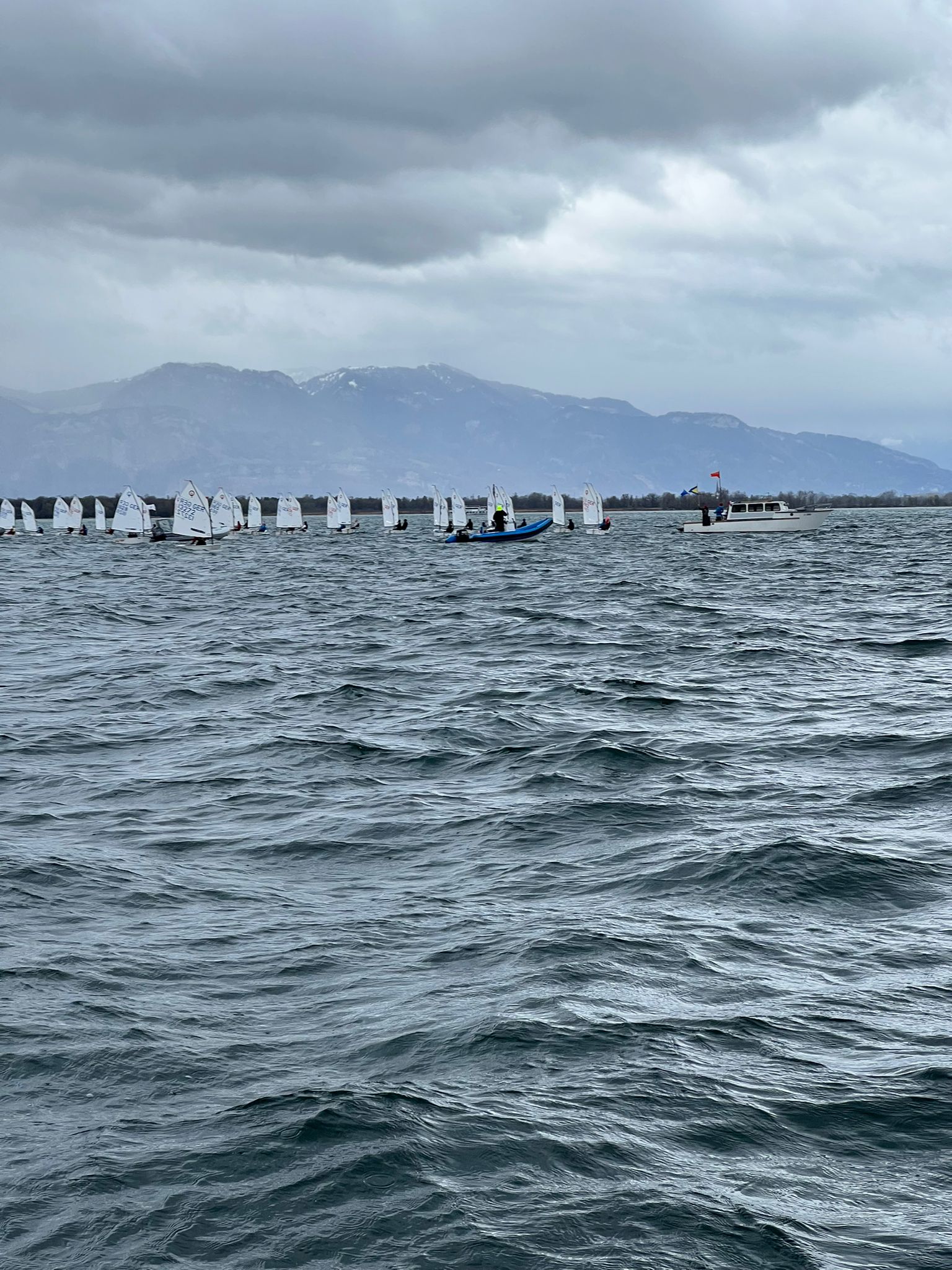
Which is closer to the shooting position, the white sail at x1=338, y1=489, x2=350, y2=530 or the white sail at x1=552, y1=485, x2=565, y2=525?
the white sail at x1=552, y1=485, x2=565, y2=525

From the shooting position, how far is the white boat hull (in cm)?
10506

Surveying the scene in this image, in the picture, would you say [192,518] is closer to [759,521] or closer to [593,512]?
[593,512]

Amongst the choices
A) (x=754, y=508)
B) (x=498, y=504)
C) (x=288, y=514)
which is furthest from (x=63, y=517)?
(x=754, y=508)

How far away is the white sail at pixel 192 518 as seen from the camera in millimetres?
96125

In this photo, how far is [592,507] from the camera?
404 feet

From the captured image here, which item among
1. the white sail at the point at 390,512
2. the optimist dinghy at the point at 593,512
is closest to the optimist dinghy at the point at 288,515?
the white sail at the point at 390,512

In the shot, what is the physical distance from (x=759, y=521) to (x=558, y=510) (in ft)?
92.2

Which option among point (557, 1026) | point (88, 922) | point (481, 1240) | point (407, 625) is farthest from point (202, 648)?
point (481, 1240)

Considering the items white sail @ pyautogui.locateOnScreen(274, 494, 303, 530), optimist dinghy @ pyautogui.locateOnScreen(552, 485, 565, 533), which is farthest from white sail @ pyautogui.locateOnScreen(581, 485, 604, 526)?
white sail @ pyautogui.locateOnScreen(274, 494, 303, 530)

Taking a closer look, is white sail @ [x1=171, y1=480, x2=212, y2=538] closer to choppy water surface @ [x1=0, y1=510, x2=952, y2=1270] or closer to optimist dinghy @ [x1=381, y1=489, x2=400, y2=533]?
optimist dinghy @ [x1=381, y1=489, x2=400, y2=533]

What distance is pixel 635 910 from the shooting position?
10.2 m

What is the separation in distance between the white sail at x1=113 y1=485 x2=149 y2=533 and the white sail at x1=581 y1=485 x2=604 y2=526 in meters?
42.6

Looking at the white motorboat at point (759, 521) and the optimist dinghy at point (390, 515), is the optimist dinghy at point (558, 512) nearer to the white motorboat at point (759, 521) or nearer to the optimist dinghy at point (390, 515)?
the white motorboat at point (759, 521)

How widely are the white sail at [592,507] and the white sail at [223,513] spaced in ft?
117
